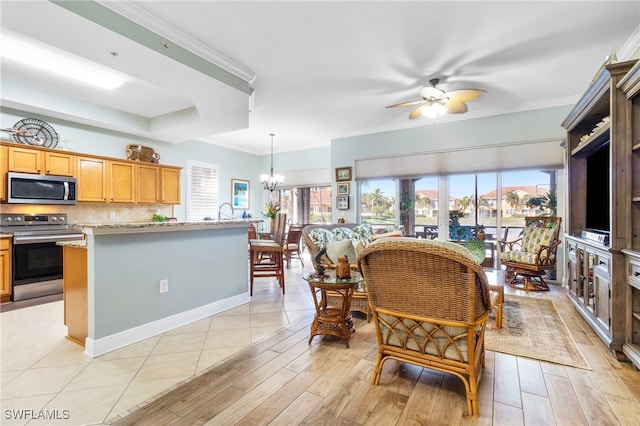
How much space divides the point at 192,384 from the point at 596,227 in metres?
3.97

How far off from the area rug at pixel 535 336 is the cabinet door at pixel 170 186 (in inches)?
207

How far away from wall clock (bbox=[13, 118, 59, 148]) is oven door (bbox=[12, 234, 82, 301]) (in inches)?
50.7

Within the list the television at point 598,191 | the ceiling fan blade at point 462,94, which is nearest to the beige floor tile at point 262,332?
the ceiling fan blade at point 462,94

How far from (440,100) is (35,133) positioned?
533 centimetres

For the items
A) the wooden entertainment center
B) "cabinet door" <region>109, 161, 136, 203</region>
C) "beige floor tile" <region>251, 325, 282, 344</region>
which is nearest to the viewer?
the wooden entertainment center

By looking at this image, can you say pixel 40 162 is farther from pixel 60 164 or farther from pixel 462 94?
pixel 462 94

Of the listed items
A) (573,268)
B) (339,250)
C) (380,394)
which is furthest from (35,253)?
(573,268)

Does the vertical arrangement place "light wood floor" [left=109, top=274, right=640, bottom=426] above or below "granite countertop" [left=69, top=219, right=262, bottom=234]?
below

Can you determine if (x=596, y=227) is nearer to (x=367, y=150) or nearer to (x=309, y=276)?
(x=309, y=276)

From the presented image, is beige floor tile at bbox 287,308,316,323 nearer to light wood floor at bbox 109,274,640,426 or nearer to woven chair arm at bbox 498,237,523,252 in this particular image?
light wood floor at bbox 109,274,640,426

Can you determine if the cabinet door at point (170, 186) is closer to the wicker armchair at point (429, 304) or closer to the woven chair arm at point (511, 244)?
the wicker armchair at point (429, 304)

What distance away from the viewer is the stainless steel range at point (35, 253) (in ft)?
12.1

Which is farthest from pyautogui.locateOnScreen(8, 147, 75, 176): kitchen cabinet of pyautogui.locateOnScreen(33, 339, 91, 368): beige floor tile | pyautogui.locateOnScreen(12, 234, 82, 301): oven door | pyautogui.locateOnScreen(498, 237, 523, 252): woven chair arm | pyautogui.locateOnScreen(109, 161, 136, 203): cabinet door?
pyautogui.locateOnScreen(498, 237, 523, 252): woven chair arm

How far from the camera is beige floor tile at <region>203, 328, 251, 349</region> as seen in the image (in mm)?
2492
